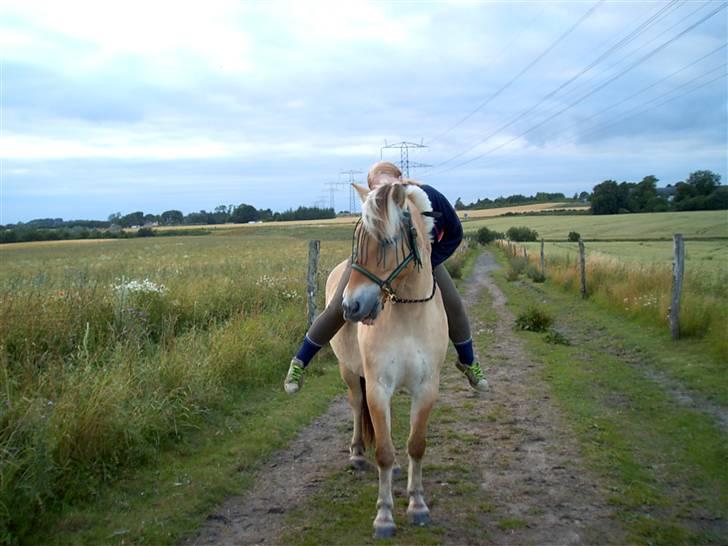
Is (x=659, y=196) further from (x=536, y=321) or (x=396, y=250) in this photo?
(x=396, y=250)

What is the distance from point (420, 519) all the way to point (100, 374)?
3.34m

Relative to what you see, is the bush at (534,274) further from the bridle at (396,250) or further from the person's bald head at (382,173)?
the bridle at (396,250)

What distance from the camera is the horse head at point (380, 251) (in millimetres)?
3229

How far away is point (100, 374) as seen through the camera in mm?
5266

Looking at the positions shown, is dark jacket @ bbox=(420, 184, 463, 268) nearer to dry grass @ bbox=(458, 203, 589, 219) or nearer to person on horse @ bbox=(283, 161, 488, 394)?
person on horse @ bbox=(283, 161, 488, 394)

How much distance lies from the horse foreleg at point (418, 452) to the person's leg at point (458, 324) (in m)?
0.75

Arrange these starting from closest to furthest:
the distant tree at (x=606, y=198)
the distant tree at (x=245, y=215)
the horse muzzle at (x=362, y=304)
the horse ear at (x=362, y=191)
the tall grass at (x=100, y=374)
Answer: the horse muzzle at (x=362, y=304) < the horse ear at (x=362, y=191) < the tall grass at (x=100, y=374) < the distant tree at (x=606, y=198) < the distant tree at (x=245, y=215)

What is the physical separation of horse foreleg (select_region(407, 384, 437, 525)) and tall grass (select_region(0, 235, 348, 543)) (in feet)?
8.03

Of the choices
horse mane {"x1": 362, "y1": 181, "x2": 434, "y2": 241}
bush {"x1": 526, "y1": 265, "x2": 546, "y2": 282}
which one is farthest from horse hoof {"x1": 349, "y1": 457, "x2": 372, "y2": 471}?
bush {"x1": 526, "y1": 265, "x2": 546, "y2": 282}

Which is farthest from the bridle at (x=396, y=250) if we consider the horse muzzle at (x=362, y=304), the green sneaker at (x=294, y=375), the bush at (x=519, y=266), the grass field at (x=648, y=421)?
the bush at (x=519, y=266)

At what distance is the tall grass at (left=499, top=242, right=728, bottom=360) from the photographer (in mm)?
9758

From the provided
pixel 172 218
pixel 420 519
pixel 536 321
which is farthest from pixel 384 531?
pixel 172 218

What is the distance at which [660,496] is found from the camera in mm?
4246

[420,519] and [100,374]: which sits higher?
[100,374]
